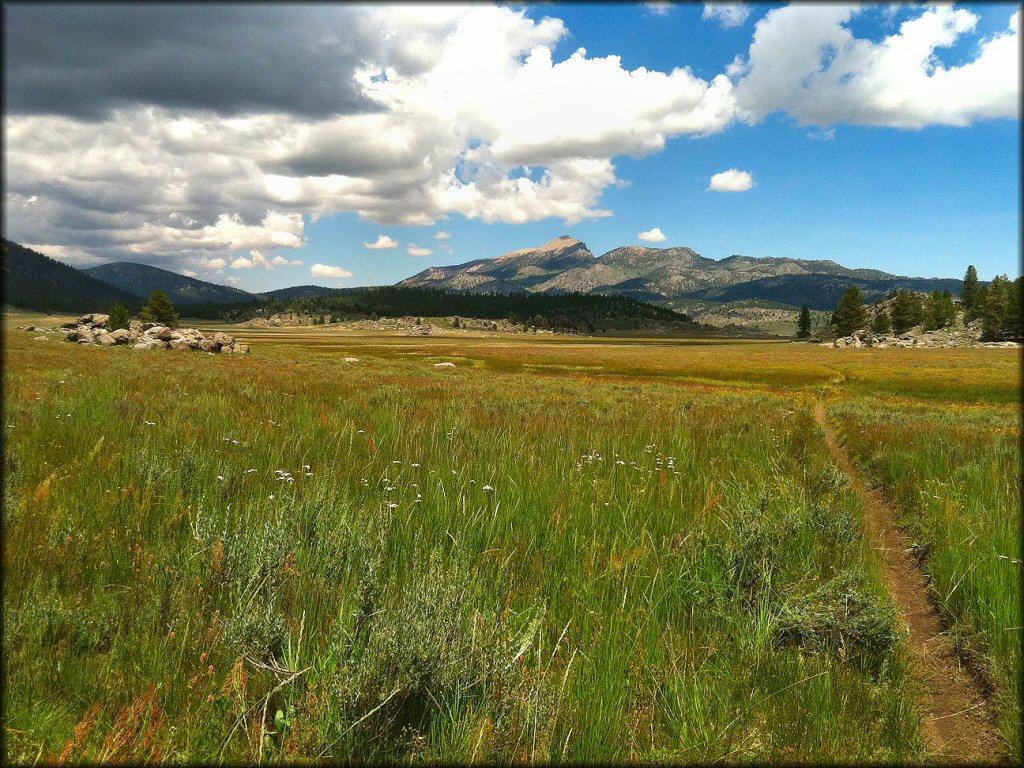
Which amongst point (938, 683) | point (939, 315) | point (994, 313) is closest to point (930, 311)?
point (939, 315)

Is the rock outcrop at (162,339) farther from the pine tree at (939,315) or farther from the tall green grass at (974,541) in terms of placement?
the pine tree at (939,315)

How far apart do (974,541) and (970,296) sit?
7338 inches

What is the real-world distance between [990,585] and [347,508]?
5907 mm

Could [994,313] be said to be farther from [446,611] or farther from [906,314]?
[446,611]

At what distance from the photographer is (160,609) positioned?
3283 millimetres

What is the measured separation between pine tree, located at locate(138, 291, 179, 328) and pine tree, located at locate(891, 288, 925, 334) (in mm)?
183068

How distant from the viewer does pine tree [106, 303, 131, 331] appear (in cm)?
9406

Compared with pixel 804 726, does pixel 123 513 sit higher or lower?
higher

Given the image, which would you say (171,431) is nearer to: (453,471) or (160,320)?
(453,471)

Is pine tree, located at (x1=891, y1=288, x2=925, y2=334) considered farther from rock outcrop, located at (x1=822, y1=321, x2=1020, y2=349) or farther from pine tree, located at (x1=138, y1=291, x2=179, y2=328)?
pine tree, located at (x1=138, y1=291, x2=179, y2=328)

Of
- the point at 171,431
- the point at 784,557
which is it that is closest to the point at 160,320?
the point at 171,431

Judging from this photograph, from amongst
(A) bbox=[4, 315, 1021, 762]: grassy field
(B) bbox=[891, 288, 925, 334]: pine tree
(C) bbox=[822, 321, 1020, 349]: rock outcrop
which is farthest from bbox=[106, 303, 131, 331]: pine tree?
(B) bbox=[891, 288, 925, 334]: pine tree

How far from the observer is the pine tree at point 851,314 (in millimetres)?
155500

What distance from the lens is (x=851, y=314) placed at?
15675 cm
